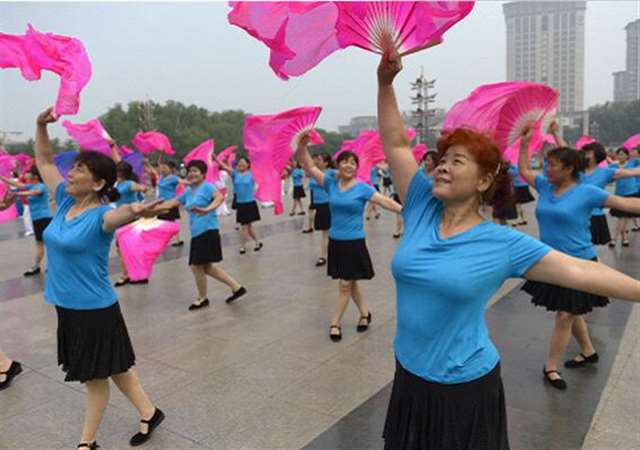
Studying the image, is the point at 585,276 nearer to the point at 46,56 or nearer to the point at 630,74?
the point at 46,56

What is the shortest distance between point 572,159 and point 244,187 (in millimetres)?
6975

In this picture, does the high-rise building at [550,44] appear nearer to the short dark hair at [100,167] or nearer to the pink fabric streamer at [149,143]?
the pink fabric streamer at [149,143]

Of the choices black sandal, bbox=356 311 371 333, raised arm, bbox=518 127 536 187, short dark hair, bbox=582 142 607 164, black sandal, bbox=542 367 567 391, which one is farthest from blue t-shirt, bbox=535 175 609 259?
black sandal, bbox=356 311 371 333

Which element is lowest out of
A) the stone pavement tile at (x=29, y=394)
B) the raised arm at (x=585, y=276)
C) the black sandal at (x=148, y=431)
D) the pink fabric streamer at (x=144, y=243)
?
the stone pavement tile at (x=29, y=394)

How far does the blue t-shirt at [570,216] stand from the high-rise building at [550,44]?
67.7 metres

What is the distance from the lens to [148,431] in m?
3.11

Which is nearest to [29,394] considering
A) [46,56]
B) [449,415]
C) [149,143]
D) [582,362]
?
[46,56]

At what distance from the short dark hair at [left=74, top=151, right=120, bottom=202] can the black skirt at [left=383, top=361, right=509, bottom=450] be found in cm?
201

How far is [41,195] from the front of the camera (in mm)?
7730

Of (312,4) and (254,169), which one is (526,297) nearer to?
(254,169)

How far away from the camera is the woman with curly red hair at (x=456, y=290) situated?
172 cm

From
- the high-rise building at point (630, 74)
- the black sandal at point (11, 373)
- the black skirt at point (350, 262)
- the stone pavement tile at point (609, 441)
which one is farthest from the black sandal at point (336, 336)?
the high-rise building at point (630, 74)

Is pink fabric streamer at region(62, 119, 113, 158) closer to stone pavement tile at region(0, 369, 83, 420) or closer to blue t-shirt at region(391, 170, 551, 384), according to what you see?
stone pavement tile at region(0, 369, 83, 420)

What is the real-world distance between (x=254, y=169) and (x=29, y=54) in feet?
7.23
